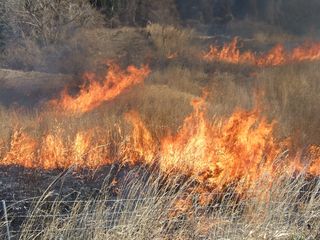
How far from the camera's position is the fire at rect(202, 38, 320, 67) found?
19003 mm

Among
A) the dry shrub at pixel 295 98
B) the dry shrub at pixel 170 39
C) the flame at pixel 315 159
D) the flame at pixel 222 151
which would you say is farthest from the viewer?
the dry shrub at pixel 170 39

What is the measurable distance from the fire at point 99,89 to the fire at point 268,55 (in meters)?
3.44

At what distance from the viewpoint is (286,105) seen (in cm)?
1356

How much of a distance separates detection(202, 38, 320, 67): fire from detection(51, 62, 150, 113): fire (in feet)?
11.3

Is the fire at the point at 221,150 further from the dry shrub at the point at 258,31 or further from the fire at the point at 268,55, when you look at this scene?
the dry shrub at the point at 258,31

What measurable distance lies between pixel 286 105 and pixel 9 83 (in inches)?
341

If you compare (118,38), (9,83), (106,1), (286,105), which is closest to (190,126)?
(286,105)

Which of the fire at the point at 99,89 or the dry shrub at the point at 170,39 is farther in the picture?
the dry shrub at the point at 170,39

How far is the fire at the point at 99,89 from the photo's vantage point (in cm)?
1450

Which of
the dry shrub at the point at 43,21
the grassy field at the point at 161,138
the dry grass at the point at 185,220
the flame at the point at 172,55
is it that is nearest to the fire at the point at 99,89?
the grassy field at the point at 161,138

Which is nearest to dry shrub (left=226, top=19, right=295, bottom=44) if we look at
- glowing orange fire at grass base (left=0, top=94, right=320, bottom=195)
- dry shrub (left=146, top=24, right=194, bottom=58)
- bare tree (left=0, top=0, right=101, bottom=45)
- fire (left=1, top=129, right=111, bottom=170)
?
dry shrub (left=146, top=24, right=194, bottom=58)

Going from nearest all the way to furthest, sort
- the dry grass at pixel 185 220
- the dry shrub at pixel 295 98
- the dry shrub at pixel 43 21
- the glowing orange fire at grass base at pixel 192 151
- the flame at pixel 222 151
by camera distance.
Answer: the dry grass at pixel 185 220 < the flame at pixel 222 151 < the glowing orange fire at grass base at pixel 192 151 < the dry shrub at pixel 295 98 < the dry shrub at pixel 43 21

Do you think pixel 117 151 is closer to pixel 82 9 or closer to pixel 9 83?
pixel 9 83

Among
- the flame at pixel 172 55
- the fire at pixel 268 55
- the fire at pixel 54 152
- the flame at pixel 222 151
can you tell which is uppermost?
the flame at pixel 222 151
